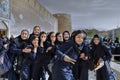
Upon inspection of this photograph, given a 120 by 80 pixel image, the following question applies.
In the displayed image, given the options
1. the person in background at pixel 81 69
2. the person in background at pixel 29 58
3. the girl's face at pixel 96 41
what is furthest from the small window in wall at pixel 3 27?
the person in background at pixel 81 69

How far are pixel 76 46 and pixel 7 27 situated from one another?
1595 centimetres

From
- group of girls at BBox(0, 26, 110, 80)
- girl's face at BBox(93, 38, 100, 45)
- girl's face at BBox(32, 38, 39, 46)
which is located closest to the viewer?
group of girls at BBox(0, 26, 110, 80)

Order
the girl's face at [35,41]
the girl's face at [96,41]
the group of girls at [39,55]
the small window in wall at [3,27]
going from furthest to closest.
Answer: the small window in wall at [3,27], the girl's face at [35,41], the girl's face at [96,41], the group of girls at [39,55]

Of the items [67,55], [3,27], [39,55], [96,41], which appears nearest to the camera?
[67,55]

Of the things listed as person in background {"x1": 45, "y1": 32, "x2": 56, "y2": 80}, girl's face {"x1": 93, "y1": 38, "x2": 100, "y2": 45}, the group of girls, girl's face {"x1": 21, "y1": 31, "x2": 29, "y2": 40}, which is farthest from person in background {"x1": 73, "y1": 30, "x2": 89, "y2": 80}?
girl's face {"x1": 21, "y1": 31, "x2": 29, "y2": 40}

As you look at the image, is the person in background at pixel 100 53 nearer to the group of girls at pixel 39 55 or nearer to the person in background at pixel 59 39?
the group of girls at pixel 39 55

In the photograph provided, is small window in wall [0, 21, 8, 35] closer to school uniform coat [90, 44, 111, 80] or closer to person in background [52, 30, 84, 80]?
school uniform coat [90, 44, 111, 80]

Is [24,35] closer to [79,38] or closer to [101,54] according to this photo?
[101,54]

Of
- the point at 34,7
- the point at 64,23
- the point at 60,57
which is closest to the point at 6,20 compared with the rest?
the point at 34,7

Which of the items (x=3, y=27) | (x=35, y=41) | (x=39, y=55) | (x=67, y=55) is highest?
(x=3, y=27)

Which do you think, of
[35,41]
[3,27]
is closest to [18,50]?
[35,41]

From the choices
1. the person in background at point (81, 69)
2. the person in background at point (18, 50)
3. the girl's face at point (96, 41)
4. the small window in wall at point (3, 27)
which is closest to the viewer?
the person in background at point (81, 69)

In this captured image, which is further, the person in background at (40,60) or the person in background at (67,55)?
the person in background at (40,60)

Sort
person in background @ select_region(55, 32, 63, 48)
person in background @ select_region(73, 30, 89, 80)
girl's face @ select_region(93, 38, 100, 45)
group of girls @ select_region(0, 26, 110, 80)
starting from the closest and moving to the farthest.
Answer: person in background @ select_region(73, 30, 89, 80)
group of girls @ select_region(0, 26, 110, 80)
girl's face @ select_region(93, 38, 100, 45)
person in background @ select_region(55, 32, 63, 48)
